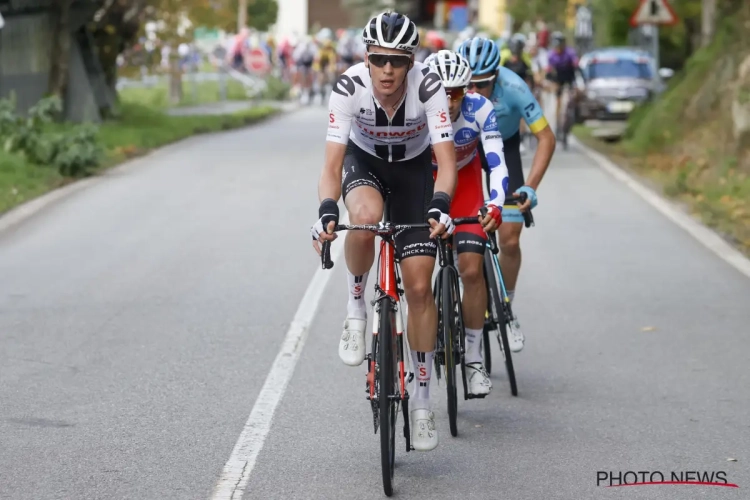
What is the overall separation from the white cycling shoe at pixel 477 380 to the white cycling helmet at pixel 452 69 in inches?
56.2

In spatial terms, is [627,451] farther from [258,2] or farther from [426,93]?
[258,2]

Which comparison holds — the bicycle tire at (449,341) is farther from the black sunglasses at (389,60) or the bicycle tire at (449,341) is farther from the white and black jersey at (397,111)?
the black sunglasses at (389,60)

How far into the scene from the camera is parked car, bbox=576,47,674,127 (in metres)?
31.8

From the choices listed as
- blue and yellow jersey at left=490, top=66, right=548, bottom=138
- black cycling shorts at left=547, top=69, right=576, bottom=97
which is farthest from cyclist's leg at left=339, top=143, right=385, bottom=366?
black cycling shorts at left=547, top=69, right=576, bottom=97

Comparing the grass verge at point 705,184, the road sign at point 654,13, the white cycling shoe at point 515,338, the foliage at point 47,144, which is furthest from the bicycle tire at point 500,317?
the road sign at point 654,13

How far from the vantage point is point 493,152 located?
23.7ft

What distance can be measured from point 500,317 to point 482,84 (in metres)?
1.26

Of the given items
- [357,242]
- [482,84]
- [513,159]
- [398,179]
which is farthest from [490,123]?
[513,159]

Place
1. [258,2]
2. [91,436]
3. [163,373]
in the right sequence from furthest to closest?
[258,2] < [163,373] < [91,436]

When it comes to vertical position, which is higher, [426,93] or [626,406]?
[426,93]

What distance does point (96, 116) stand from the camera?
27.0 metres

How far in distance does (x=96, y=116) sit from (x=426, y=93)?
21.4 m

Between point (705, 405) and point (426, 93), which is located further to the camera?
point (705, 405)

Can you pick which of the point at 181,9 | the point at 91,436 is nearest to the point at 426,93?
the point at 91,436
